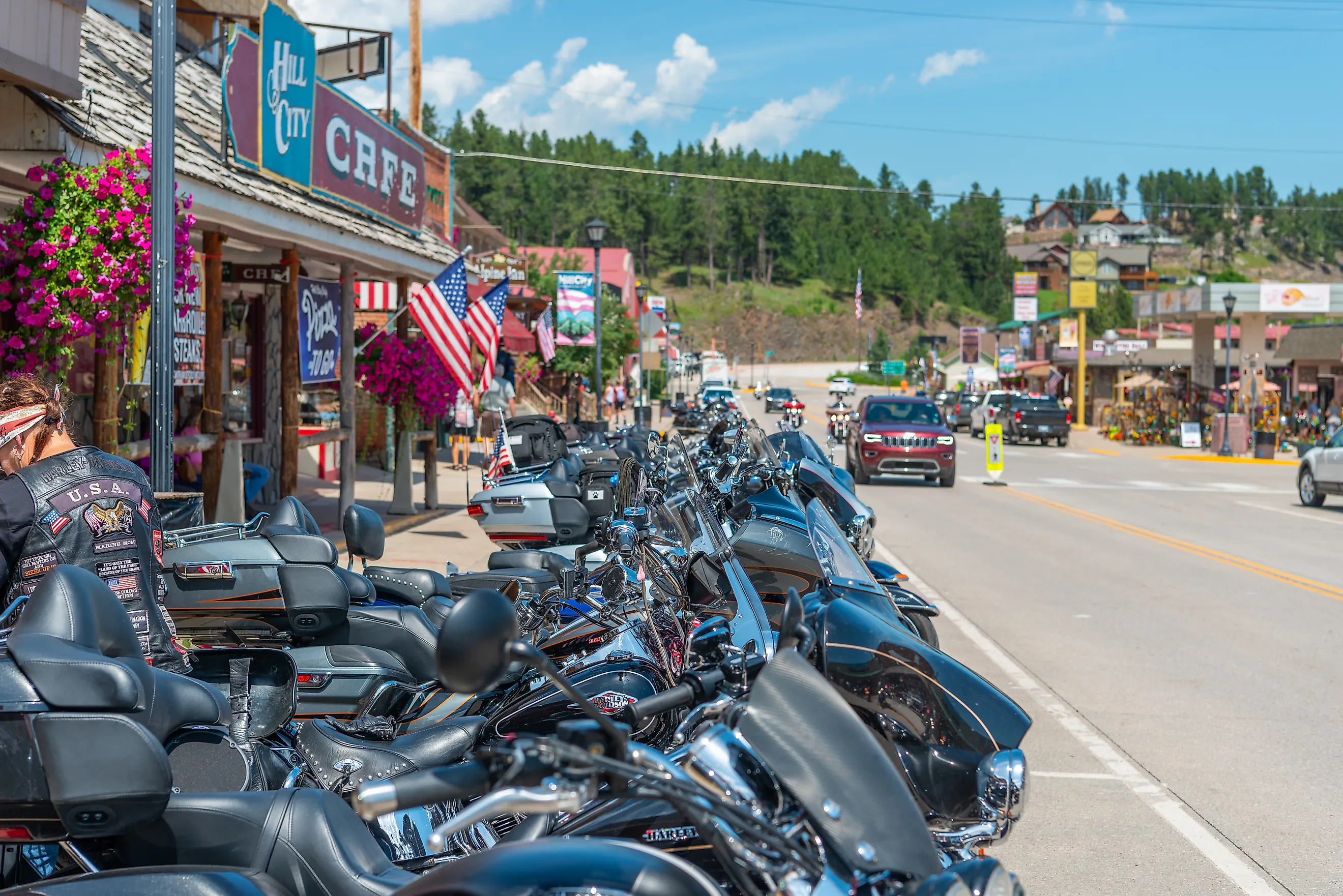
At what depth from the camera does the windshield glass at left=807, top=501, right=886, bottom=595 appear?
4.89 meters

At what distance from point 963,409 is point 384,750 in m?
53.8

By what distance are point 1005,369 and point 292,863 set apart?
284 ft

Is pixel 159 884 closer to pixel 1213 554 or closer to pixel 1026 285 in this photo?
pixel 1213 554

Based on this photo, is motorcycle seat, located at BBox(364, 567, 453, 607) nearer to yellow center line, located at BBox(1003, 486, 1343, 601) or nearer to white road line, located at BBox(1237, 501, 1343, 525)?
yellow center line, located at BBox(1003, 486, 1343, 601)

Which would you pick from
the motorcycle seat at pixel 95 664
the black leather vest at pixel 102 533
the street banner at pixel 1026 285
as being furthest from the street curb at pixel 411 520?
the street banner at pixel 1026 285

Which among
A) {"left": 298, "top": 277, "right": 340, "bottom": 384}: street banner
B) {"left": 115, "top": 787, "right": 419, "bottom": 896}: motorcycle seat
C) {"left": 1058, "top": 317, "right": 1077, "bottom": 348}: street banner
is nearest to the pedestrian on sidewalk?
{"left": 298, "top": 277, "right": 340, "bottom": 384}: street banner

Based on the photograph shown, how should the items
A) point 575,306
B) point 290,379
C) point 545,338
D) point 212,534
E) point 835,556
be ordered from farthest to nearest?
point 575,306 < point 545,338 < point 290,379 < point 212,534 < point 835,556

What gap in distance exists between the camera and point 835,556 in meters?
5.01

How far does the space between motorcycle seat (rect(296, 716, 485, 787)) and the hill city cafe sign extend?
778 centimetres

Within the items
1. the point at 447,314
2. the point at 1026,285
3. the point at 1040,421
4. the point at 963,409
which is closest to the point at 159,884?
the point at 447,314

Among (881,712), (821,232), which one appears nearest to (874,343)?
(821,232)

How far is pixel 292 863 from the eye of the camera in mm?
2900

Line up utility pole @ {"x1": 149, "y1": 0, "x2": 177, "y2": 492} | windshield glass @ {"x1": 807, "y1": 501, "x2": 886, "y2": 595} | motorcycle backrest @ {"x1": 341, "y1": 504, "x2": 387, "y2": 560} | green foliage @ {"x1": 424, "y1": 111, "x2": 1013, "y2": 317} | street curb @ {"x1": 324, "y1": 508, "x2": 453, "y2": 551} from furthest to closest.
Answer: green foliage @ {"x1": 424, "y1": 111, "x2": 1013, "y2": 317} → street curb @ {"x1": 324, "y1": 508, "x2": 453, "y2": 551} → utility pole @ {"x1": 149, "y1": 0, "x2": 177, "y2": 492} → motorcycle backrest @ {"x1": 341, "y1": 504, "x2": 387, "y2": 560} → windshield glass @ {"x1": 807, "y1": 501, "x2": 886, "y2": 595}

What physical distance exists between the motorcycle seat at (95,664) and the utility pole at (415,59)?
1674 cm
